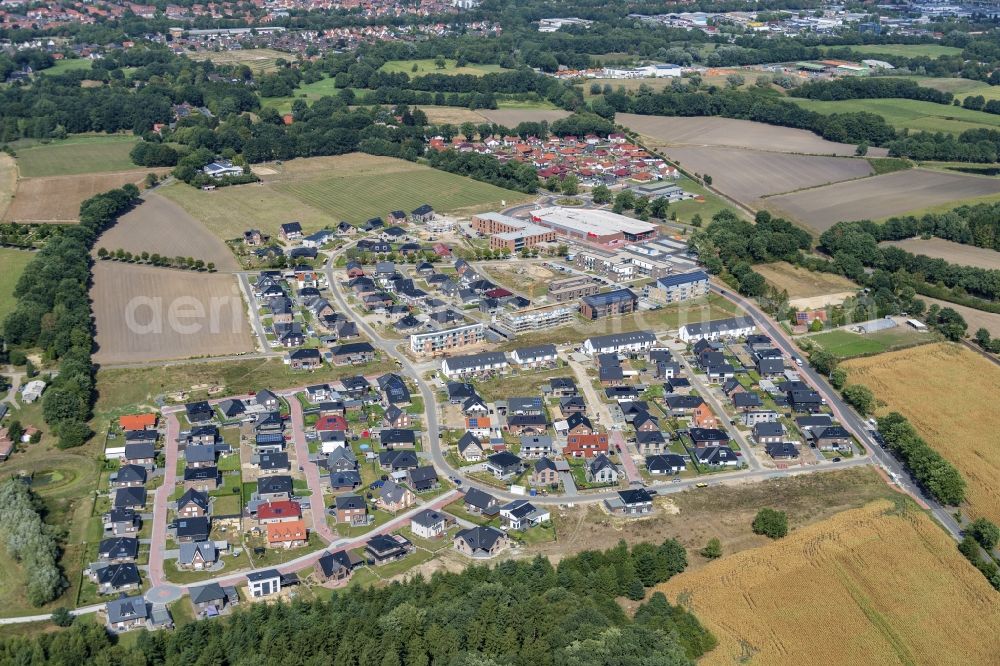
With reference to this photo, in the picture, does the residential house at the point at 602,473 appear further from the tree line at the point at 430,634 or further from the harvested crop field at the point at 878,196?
the harvested crop field at the point at 878,196

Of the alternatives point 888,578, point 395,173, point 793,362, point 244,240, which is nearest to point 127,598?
point 888,578

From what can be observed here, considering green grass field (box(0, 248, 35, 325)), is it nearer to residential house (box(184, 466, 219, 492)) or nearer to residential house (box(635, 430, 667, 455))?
residential house (box(184, 466, 219, 492))

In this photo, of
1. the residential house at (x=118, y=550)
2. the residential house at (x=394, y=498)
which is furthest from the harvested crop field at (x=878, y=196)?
the residential house at (x=118, y=550)

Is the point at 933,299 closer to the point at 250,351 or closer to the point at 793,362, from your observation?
the point at 793,362

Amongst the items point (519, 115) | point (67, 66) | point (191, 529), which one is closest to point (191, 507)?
point (191, 529)

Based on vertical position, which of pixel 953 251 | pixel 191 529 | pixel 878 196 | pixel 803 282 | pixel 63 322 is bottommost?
pixel 878 196

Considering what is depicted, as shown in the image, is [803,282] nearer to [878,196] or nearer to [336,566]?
[878,196]
